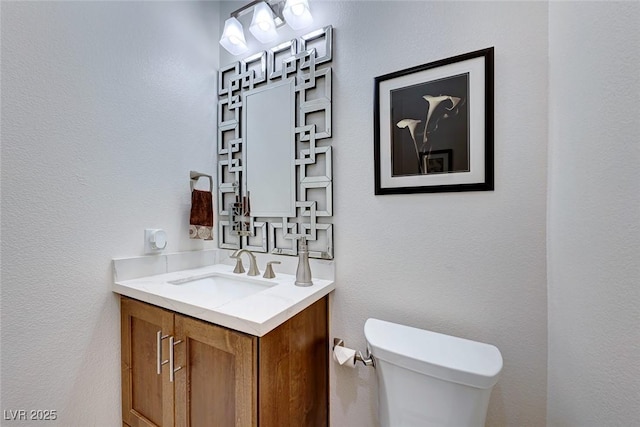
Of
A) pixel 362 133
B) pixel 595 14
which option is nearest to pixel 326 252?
pixel 362 133

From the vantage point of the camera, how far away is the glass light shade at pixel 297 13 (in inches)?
44.3

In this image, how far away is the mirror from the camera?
3.84 feet

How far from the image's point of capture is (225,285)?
1251 mm

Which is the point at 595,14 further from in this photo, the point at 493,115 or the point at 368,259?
the point at 368,259

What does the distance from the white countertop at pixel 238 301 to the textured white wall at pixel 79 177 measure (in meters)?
0.19

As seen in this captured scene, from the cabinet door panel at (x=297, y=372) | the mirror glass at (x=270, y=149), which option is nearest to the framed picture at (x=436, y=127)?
the mirror glass at (x=270, y=149)

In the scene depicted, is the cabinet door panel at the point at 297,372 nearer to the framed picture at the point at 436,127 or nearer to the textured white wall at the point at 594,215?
the framed picture at the point at 436,127

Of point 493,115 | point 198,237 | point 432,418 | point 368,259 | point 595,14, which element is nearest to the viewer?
point 595,14

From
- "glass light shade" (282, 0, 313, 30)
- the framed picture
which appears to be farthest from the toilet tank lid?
"glass light shade" (282, 0, 313, 30)

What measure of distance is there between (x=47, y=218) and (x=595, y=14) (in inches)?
67.9

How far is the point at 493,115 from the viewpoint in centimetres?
86

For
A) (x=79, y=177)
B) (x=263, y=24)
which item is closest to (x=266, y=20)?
(x=263, y=24)

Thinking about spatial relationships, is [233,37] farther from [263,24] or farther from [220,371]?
[220,371]

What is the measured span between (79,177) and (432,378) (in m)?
1.45
